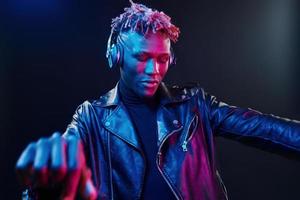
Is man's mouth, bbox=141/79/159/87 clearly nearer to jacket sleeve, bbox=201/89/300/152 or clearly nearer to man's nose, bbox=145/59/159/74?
man's nose, bbox=145/59/159/74

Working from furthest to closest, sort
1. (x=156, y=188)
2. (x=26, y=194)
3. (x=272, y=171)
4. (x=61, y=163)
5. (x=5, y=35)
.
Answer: (x=272, y=171)
(x=5, y=35)
(x=156, y=188)
(x=26, y=194)
(x=61, y=163)

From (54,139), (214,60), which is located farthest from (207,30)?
(54,139)

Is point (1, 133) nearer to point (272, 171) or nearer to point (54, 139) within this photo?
point (272, 171)

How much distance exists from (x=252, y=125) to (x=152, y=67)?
1.28ft

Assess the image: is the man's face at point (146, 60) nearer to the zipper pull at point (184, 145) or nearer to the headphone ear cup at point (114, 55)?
the headphone ear cup at point (114, 55)

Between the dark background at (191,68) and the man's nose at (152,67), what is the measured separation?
3.56 feet

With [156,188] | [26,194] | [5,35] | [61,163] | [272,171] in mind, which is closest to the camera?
[61,163]

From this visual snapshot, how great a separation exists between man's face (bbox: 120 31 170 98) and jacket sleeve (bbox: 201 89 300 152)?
0.73 ft

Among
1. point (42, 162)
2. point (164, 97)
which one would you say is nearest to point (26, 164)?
point (42, 162)

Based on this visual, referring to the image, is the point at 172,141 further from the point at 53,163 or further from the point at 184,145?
the point at 53,163

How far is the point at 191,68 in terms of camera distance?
8.56ft

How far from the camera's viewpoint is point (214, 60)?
2.61 meters

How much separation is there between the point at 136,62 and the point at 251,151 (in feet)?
4.44

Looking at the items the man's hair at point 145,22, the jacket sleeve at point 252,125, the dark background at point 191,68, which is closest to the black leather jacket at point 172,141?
the jacket sleeve at point 252,125
